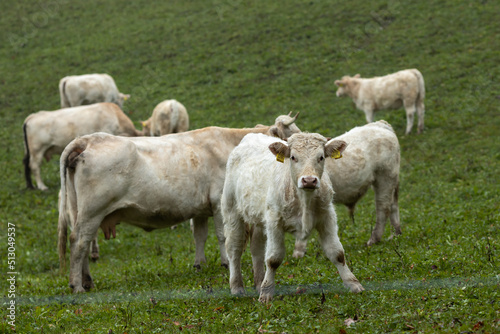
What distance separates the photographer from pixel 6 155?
2394 cm

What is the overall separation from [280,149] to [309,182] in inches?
33.2

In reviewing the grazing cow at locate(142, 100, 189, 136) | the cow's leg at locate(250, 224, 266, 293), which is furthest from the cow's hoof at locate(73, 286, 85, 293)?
the grazing cow at locate(142, 100, 189, 136)

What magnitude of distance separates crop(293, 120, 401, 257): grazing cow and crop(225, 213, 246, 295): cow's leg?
289 cm

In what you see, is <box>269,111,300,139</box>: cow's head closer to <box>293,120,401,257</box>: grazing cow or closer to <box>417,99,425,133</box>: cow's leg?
<box>293,120,401,257</box>: grazing cow

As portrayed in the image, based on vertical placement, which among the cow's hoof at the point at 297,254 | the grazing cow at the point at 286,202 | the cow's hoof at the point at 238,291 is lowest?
the cow's hoof at the point at 297,254

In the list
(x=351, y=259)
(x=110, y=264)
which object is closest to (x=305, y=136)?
(x=351, y=259)

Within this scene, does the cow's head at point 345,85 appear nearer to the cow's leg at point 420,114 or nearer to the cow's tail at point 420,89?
the cow's tail at point 420,89

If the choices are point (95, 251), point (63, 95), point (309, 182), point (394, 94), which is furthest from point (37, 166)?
point (309, 182)

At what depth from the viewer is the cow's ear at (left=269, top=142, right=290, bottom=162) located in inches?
281

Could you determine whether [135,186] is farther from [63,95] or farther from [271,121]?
[63,95]

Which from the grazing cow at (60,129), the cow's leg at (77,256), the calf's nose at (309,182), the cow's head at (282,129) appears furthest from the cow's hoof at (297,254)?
the grazing cow at (60,129)

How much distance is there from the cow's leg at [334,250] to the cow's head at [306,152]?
707 mm

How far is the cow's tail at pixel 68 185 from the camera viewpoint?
9.97m

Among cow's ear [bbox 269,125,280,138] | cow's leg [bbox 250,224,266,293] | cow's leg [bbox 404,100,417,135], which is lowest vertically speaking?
cow's leg [bbox 404,100,417,135]
